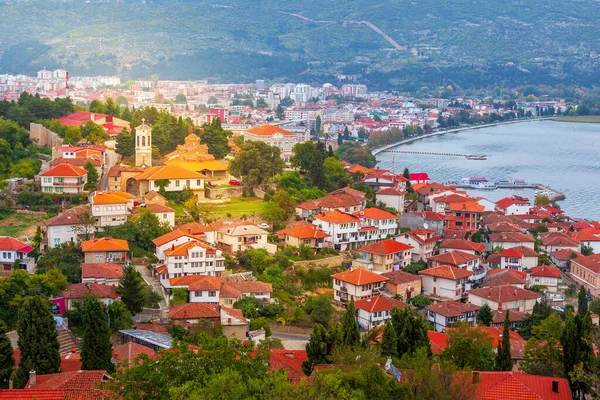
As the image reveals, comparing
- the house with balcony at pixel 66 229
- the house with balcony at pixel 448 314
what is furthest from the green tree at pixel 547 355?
the house with balcony at pixel 66 229

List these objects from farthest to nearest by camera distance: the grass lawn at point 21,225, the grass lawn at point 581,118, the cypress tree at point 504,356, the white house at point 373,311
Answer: the grass lawn at point 581,118
the grass lawn at point 21,225
the white house at point 373,311
the cypress tree at point 504,356

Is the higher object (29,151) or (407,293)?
(29,151)

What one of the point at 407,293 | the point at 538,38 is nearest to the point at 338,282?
the point at 407,293

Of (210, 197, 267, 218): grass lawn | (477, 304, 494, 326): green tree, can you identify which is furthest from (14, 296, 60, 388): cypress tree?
(210, 197, 267, 218): grass lawn

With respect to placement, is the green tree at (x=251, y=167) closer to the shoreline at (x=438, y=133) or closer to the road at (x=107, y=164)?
the road at (x=107, y=164)

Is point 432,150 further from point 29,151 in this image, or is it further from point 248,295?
point 248,295

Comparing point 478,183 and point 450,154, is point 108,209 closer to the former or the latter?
point 478,183
